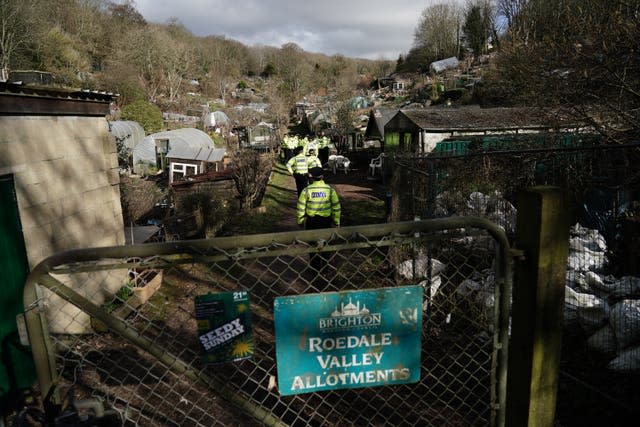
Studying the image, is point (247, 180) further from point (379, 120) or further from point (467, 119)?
point (379, 120)

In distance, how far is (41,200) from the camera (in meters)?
5.17

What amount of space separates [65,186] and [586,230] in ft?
24.1

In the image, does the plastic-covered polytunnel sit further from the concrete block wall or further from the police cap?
the police cap

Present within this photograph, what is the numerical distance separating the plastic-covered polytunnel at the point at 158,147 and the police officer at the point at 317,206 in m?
14.1

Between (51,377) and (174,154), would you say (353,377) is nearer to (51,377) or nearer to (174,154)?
(51,377)

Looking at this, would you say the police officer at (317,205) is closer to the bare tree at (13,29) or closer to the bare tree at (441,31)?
the bare tree at (13,29)

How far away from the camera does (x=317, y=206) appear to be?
6.91 m

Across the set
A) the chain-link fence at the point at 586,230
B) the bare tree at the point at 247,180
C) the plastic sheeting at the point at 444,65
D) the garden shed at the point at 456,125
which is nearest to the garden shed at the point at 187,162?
the bare tree at the point at 247,180

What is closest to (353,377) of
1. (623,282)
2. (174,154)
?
(623,282)

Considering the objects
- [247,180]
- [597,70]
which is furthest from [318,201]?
[247,180]

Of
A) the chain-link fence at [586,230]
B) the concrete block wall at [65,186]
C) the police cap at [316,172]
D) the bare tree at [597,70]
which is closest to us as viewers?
Result: the chain-link fence at [586,230]

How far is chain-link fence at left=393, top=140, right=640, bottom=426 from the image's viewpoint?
12.8 feet

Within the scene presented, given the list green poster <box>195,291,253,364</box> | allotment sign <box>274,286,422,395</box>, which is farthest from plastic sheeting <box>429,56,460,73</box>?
green poster <box>195,291,253,364</box>

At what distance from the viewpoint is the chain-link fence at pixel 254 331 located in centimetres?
176
